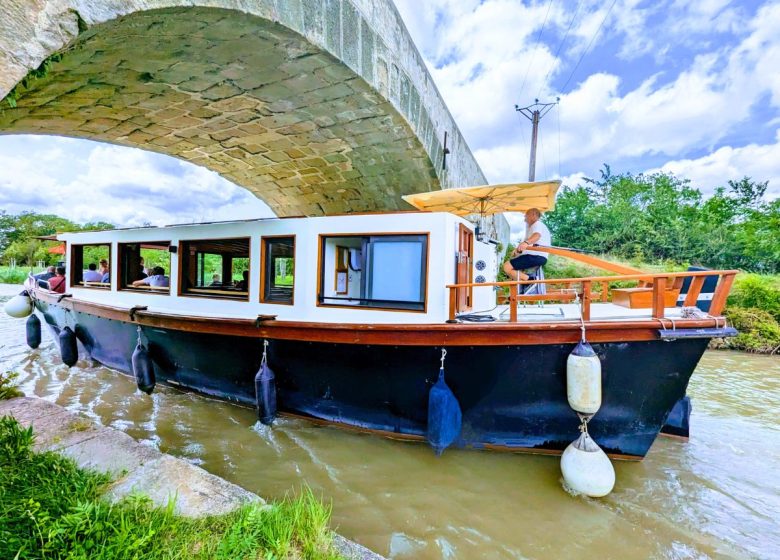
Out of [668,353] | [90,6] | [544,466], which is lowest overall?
[544,466]

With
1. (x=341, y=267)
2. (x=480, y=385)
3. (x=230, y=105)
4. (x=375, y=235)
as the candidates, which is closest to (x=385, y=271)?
Result: (x=375, y=235)

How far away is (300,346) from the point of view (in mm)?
4102

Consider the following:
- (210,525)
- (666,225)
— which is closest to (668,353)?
(210,525)

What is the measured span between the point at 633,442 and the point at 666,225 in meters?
20.1

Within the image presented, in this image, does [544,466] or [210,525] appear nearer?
[210,525]

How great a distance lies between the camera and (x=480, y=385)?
3453 millimetres

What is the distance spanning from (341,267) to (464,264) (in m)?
1.45

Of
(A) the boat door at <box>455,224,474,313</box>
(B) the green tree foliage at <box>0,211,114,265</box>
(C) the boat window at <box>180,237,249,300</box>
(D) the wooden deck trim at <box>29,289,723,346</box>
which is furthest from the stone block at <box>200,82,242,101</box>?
(B) the green tree foliage at <box>0,211,114,265</box>

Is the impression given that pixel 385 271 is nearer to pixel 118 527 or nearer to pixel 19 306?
pixel 118 527

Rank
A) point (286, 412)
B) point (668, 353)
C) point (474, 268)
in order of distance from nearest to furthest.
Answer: point (668, 353) → point (286, 412) → point (474, 268)

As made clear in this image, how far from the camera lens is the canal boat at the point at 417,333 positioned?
312 centimetres

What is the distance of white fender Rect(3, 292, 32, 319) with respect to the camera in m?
8.71

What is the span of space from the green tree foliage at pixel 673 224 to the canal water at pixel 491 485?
15.5 metres

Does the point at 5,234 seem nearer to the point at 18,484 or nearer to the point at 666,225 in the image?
the point at 18,484
